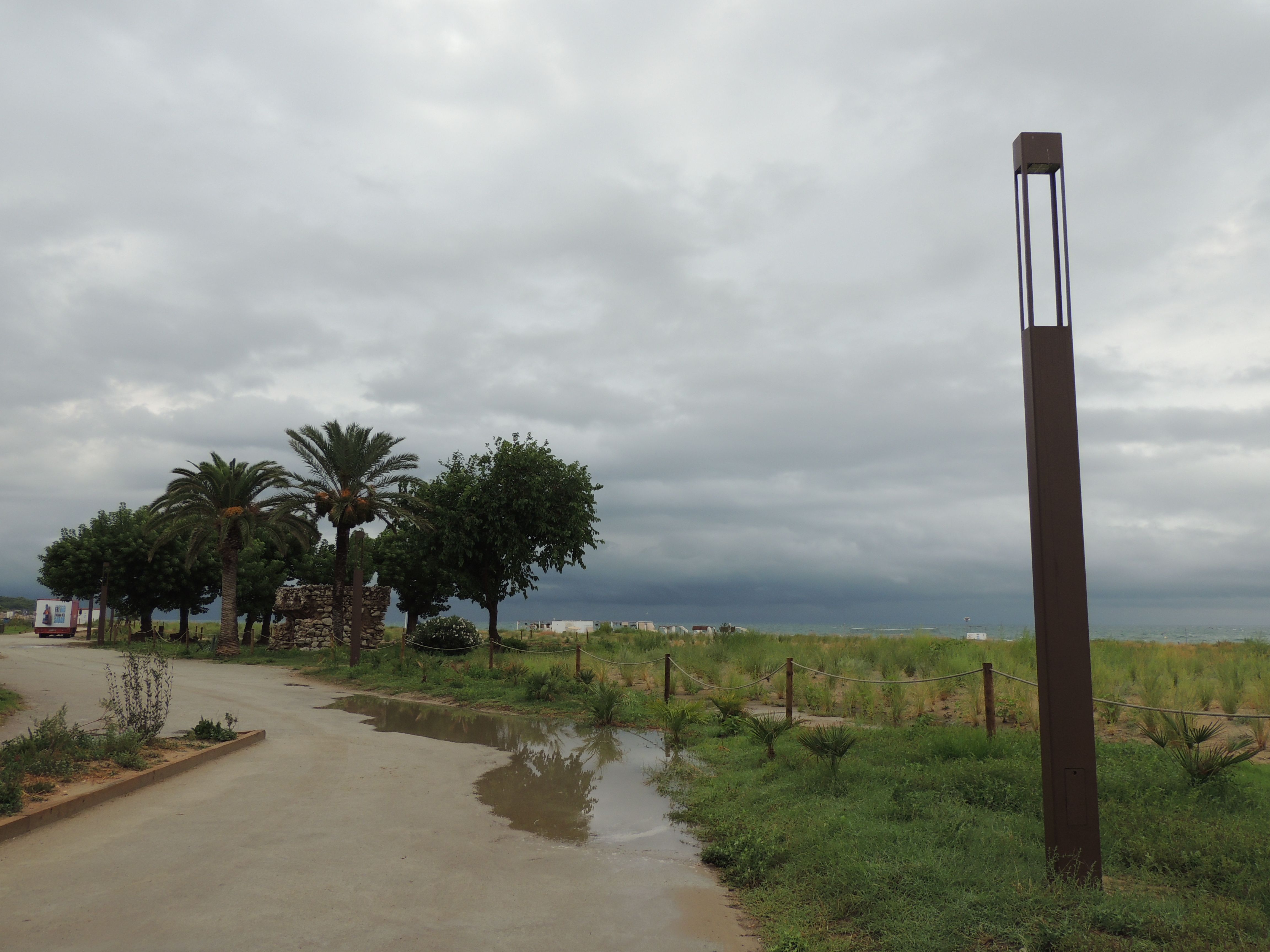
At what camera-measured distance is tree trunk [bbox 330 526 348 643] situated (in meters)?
31.3

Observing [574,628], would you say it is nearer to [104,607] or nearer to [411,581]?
[411,581]

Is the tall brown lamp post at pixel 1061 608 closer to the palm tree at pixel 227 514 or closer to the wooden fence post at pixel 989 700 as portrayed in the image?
the wooden fence post at pixel 989 700

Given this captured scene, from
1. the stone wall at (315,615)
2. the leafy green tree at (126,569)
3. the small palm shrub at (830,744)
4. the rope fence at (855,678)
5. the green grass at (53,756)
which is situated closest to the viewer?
the green grass at (53,756)

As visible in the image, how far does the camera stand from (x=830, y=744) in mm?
8836

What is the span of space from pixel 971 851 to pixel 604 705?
915cm

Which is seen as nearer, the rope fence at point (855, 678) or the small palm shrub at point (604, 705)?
the rope fence at point (855, 678)

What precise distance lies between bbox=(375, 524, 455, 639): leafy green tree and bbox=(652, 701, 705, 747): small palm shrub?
111ft

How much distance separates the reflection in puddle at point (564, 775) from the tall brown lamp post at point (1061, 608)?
300cm

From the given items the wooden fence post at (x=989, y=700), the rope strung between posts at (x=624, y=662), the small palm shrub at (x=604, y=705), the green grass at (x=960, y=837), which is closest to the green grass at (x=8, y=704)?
the small palm shrub at (x=604, y=705)

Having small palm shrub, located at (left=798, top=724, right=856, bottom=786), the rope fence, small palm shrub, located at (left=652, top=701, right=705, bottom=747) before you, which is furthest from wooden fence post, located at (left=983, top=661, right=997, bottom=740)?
small palm shrub, located at (left=652, top=701, right=705, bottom=747)

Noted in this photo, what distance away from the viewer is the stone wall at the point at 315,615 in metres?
39.2

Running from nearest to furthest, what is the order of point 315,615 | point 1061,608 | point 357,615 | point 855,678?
point 1061,608
point 855,678
point 357,615
point 315,615

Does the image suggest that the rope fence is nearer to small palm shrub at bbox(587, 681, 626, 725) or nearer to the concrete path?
small palm shrub at bbox(587, 681, 626, 725)

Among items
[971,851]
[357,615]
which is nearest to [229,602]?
[357,615]
